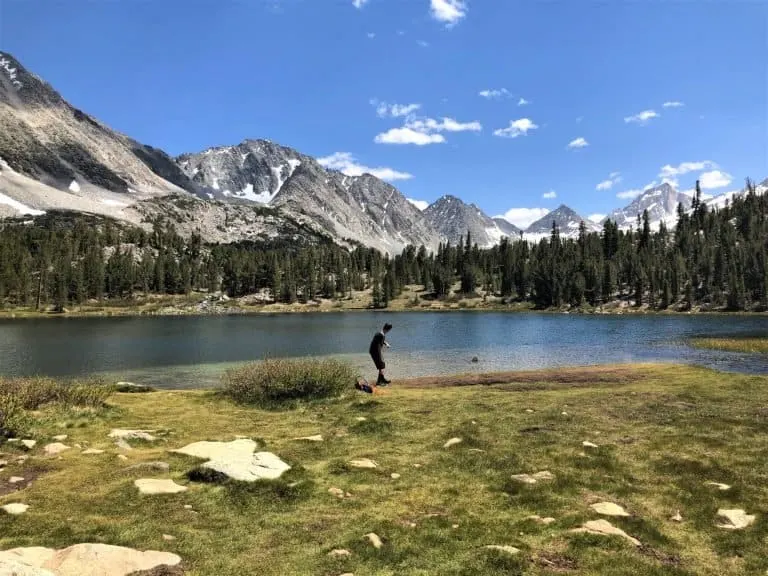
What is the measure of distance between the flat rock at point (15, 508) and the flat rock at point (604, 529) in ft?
39.7

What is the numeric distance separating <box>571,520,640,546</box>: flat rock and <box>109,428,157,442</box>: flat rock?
15025 millimetres

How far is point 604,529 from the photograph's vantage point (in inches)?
448

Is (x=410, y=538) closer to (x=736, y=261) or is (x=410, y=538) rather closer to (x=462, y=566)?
(x=462, y=566)

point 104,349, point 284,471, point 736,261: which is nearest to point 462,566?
point 284,471

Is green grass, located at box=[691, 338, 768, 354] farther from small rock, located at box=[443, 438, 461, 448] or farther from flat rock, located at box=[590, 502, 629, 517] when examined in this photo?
flat rock, located at box=[590, 502, 629, 517]

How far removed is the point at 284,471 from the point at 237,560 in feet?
17.4

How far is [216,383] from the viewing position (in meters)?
48.0

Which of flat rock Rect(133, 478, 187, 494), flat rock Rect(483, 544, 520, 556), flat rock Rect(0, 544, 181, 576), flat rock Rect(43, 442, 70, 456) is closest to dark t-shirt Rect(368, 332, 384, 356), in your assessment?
flat rock Rect(43, 442, 70, 456)

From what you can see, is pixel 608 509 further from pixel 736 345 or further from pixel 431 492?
pixel 736 345

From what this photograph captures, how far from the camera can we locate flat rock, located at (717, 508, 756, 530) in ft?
38.5

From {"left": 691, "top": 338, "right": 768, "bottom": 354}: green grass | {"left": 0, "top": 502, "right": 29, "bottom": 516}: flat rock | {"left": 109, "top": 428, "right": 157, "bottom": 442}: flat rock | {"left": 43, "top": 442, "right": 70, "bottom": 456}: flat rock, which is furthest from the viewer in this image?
{"left": 691, "top": 338, "right": 768, "bottom": 354}: green grass

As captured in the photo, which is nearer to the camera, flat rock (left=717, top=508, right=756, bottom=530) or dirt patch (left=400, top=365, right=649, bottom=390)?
flat rock (left=717, top=508, right=756, bottom=530)

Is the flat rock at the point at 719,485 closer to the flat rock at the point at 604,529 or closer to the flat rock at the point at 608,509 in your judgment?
the flat rock at the point at 608,509

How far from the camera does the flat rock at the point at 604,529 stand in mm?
11047
